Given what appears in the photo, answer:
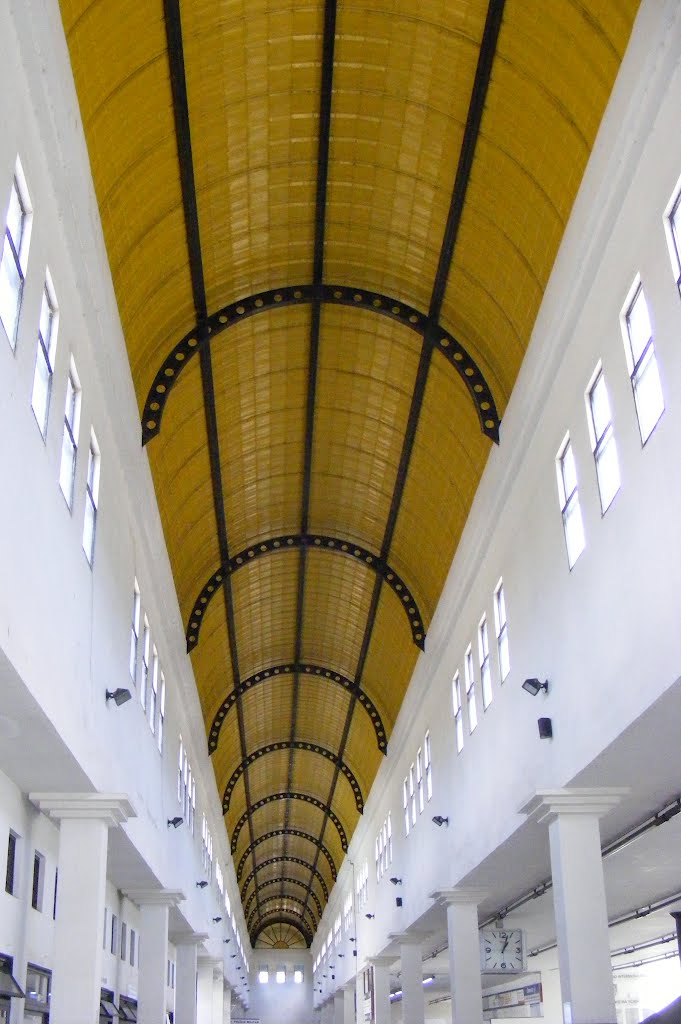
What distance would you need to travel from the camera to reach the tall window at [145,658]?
25011 millimetres

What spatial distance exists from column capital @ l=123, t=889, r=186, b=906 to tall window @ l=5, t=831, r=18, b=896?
1036cm

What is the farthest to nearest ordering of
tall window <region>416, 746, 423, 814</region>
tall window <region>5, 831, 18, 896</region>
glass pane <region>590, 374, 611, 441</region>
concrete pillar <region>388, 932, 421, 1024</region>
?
1. concrete pillar <region>388, 932, 421, 1024</region>
2. tall window <region>416, 746, 423, 814</region>
3. tall window <region>5, 831, 18, 896</region>
4. glass pane <region>590, 374, 611, 441</region>

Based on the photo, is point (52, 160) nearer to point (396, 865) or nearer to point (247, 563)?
point (247, 563)

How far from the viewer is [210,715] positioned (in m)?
42.1

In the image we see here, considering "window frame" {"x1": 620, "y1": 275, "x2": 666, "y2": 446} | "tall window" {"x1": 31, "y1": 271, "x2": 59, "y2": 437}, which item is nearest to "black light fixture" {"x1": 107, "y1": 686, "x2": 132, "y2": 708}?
"tall window" {"x1": 31, "y1": 271, "x2": 59, "y2": 437}

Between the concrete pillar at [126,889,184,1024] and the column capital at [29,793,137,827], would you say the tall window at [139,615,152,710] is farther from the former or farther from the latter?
the concrete pillar at [126,889,184,1024]

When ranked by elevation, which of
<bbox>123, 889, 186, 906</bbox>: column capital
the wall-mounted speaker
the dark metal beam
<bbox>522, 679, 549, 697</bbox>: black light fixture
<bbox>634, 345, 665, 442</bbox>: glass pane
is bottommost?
<bbox>123, 889, 186, 906</bbox>: column capital

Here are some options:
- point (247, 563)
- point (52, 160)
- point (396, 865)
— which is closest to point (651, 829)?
point (52, 160)

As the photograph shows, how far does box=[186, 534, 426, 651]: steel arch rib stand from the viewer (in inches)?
1265

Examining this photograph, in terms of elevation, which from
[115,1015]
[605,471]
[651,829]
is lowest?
[115,1015]

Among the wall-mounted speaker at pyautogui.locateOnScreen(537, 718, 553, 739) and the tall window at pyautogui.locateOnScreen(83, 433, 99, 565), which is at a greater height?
the tall window at pyautogui.locateOnScreen(83, 433, 99, 565)

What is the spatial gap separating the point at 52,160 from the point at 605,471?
8.45m

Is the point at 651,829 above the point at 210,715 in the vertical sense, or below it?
below

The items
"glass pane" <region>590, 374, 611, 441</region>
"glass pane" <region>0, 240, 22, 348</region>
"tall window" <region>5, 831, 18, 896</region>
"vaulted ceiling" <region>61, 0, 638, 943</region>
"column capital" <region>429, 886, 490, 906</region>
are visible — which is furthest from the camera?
"column capital" <region>429, 886, 490, 906</region>
